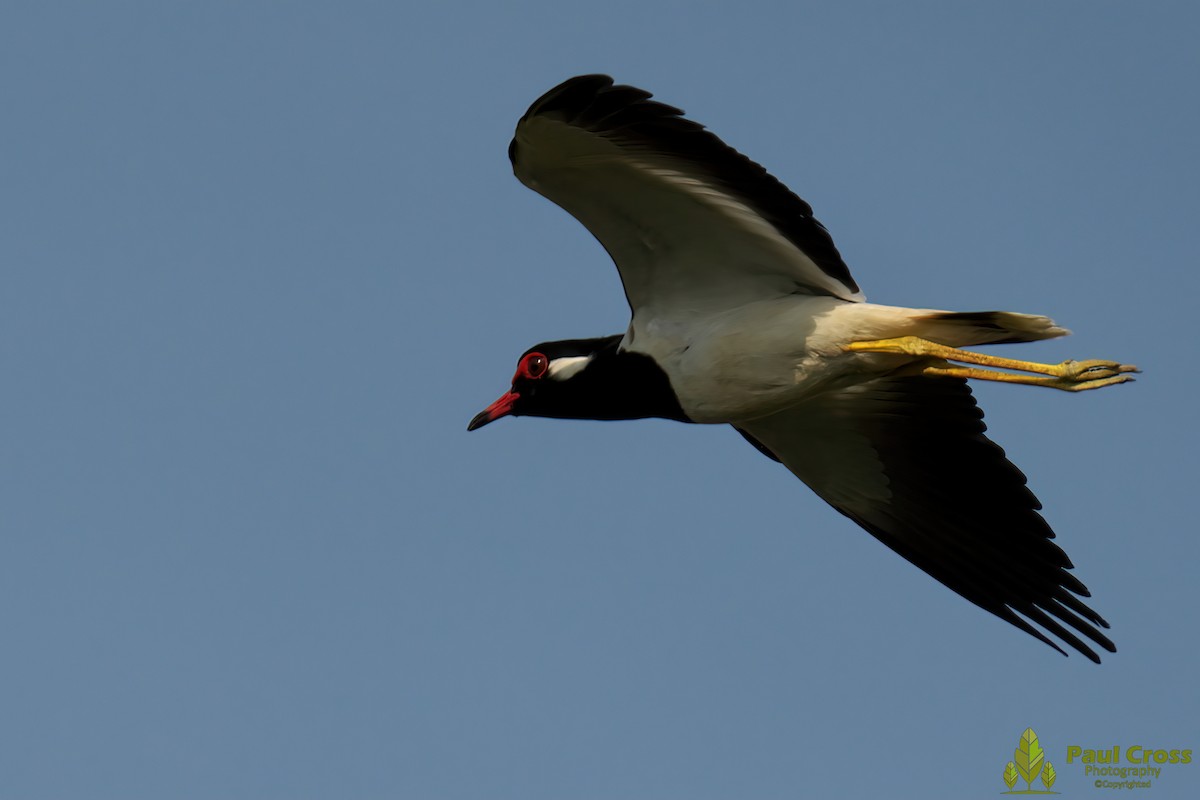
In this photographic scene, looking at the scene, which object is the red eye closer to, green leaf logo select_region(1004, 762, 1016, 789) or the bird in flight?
the bird in flight

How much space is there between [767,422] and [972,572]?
1.78 meters

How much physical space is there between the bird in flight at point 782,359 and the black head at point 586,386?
0.04 ft

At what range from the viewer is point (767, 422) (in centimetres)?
1125

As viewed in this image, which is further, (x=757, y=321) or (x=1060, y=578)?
(x=1060, y=578)

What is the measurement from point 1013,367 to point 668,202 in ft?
7.60

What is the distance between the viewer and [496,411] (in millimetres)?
10867

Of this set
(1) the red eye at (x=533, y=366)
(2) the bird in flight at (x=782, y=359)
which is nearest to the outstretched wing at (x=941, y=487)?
(2) the bird in flight at (x=782, y=359)

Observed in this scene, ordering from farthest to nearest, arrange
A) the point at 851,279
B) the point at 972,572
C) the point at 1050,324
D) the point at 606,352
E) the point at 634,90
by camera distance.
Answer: the point at 972,572, the point at 606,352, the point at 851,279, the point at 1050,324, the point at 634,90

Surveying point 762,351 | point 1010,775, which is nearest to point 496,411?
point 762,351

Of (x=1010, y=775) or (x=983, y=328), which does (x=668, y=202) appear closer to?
(x=983, y=328)

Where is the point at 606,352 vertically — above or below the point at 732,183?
below

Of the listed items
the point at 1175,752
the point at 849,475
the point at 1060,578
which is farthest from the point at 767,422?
the point at 1175,752

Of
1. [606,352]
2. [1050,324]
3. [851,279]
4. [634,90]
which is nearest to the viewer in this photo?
[634,90]

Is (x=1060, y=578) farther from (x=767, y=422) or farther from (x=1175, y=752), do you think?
(x=767, y=422)
